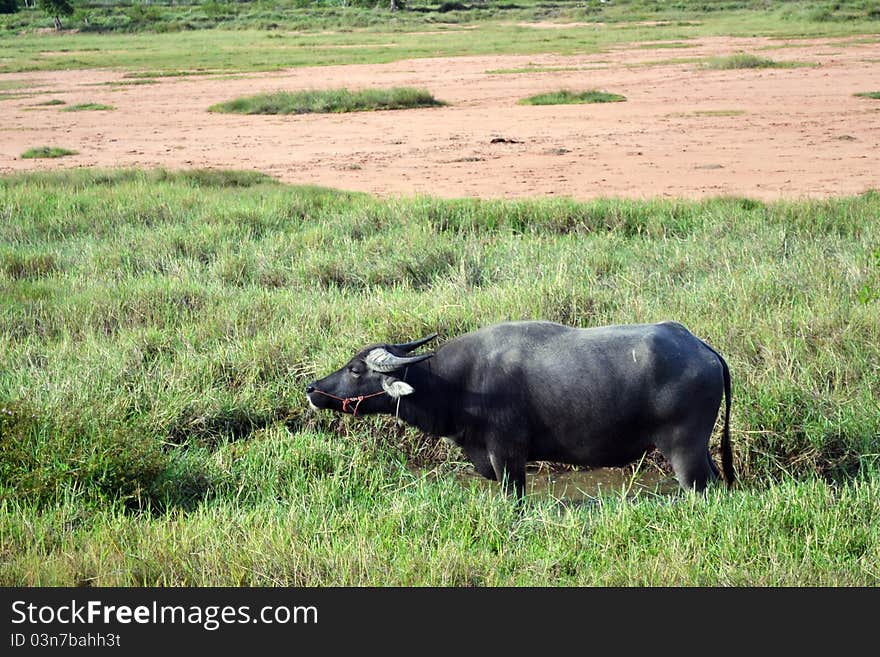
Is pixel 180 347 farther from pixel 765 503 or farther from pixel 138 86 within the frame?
pixel 138 86

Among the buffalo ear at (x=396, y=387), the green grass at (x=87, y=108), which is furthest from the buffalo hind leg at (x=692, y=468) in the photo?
Result: the green grass at (x=87, y=108)

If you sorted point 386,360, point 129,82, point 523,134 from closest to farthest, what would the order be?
1. point 386,360
2. point 523,134
3. point 129,82

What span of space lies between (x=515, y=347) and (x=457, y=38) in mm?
38669

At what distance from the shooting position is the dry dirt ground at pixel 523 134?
510 inches

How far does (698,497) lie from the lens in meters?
4.61

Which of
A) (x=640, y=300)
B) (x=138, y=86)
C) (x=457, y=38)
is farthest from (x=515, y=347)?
(x=457, y=38)

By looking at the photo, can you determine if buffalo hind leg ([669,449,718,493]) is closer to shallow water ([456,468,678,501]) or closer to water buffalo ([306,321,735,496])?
water buffalo ([306,321,735,496])

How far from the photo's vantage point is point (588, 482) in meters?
5.70

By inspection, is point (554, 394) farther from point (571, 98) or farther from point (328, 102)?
point (328, 102)

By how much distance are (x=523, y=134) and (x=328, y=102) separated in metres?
5.54

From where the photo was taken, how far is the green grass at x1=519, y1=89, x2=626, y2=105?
20.2 metres

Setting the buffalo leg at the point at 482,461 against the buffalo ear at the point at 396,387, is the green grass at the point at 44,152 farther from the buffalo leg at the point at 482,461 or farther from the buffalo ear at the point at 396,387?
the buffalo leg at the point at 482,461

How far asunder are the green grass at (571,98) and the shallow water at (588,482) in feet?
50.2

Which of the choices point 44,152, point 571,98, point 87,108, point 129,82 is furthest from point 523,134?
point 129,82
